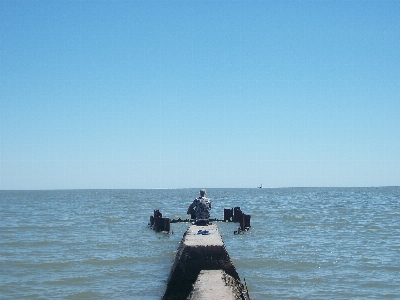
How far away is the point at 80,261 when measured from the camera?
47.8 ft

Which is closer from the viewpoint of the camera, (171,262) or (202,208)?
(171,262)

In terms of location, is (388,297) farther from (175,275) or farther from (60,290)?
(60,290)

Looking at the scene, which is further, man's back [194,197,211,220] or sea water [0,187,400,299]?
man's back [194,197,211,220]

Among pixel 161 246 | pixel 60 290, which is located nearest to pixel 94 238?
pixel 161 246

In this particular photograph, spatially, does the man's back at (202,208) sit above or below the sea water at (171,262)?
above

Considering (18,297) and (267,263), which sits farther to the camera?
(267,263)

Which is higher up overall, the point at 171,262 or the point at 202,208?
the point at 202,208

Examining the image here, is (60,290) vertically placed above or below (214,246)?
below

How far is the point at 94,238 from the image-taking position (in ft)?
67.4

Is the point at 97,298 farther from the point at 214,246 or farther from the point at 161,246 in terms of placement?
the point at 161,246

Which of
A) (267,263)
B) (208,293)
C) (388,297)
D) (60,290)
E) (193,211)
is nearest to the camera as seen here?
(208,293)

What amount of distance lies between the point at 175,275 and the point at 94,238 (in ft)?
39.8

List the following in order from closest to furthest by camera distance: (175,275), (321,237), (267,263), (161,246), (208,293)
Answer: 1. (208,293)
2. (175,275)
3. (267,263)
4. (161,246)
5. (321,237)

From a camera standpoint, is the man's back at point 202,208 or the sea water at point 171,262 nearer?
the sea water at point 171,262
